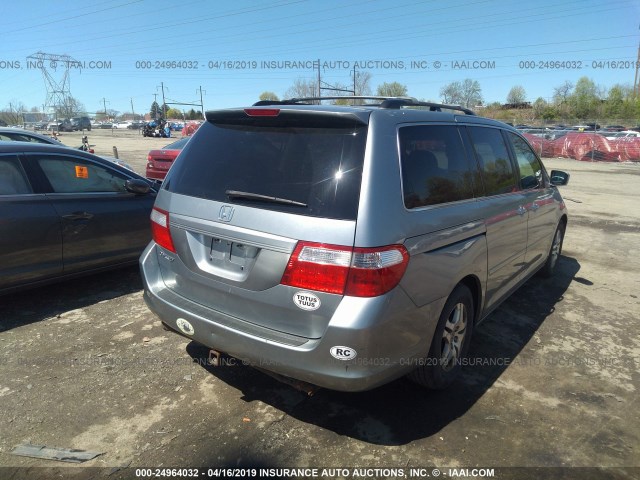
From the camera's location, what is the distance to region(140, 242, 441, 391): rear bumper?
2240 mm

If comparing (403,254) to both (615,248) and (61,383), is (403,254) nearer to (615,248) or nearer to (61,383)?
(61,383)

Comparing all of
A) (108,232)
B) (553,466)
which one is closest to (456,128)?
(553,466)

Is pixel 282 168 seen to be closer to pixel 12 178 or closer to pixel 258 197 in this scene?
pixel 258 197

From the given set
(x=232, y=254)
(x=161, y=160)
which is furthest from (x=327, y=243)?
(x=161, y=160)

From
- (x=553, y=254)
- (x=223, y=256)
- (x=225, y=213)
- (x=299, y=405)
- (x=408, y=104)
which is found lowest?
(x=299, y=405)

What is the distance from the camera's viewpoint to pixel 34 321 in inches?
162

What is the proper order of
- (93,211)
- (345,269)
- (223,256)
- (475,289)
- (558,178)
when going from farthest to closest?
(558,178), (93,211), (475,289), (223,256), (345,269)

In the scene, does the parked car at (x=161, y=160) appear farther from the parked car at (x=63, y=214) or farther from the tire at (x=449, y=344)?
the tire at (x=449, y=344)

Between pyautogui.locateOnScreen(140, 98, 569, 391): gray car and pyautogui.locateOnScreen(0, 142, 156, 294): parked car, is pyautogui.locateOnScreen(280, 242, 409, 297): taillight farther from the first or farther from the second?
pyautogui.locateOnScreen(0, 142, 156, 294): parked car

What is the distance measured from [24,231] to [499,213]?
406 cm

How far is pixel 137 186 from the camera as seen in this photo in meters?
4.95

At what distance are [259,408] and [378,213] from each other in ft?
5.07

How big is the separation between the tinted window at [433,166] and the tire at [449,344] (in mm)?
656

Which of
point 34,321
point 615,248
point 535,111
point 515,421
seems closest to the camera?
point 515,421
